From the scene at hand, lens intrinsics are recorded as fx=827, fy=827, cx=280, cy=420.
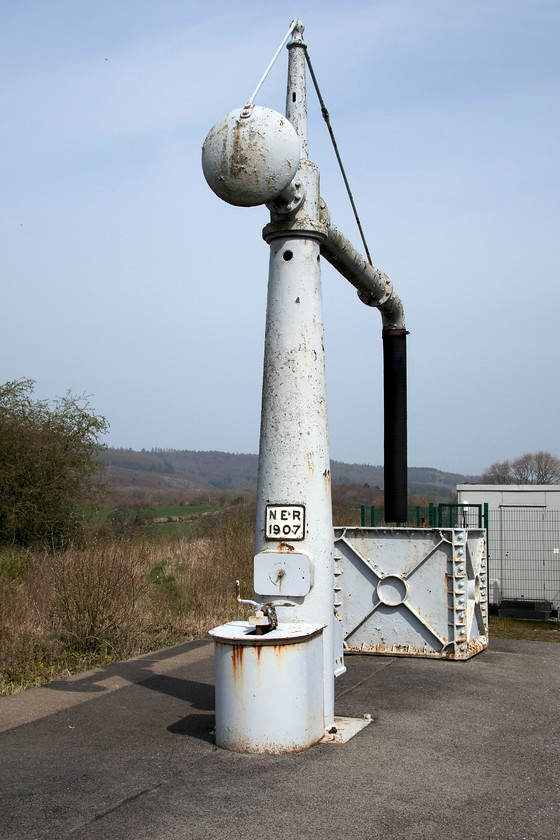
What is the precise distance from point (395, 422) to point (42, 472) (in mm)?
9715

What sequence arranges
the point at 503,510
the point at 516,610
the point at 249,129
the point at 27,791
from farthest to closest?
the point at 503,510
the point at 516,610
the point at 249,129
the point at 27,791

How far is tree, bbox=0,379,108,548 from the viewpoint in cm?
1633

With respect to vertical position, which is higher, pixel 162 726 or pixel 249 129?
pixel 249 129

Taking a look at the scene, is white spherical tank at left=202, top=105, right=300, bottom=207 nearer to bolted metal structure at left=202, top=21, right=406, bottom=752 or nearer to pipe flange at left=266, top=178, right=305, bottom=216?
bolted metal structure at left=202, top=21, right=406, bottom=752

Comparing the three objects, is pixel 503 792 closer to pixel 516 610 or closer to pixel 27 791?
pixel 27 791

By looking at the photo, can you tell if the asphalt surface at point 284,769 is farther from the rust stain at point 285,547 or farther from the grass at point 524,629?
the grass at point 524,629

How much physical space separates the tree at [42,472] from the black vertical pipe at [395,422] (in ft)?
29.6

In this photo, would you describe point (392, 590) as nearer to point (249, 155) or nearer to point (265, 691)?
point (265, 691)

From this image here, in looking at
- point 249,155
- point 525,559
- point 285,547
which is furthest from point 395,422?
point 525,559

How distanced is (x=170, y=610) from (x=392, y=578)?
4495 millimetres

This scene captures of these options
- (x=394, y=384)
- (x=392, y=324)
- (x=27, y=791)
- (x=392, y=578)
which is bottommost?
(x=27, y=791)

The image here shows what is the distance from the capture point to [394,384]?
9297mm

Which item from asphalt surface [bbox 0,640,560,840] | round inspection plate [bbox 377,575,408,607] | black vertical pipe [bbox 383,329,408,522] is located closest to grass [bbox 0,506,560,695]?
asphalt surface [bbox 0,640,560,840]

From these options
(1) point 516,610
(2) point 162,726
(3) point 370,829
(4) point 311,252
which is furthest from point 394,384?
(1) point 516,610
